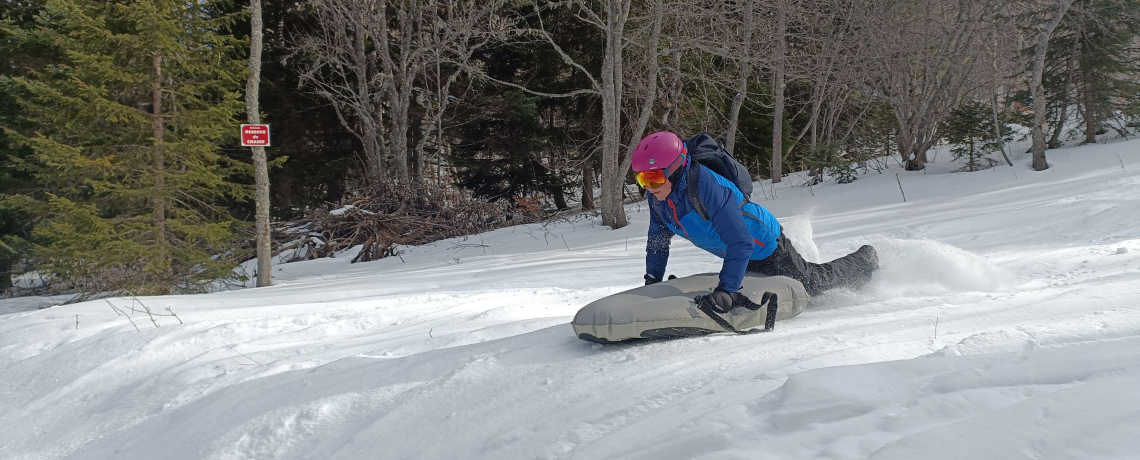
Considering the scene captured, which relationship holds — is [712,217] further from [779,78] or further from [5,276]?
[5,276]

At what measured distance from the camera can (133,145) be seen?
1032cm

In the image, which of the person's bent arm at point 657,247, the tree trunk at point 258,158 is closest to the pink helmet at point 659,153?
the person's bent arm at point 657,247

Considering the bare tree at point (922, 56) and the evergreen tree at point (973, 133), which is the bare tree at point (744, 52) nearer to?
the bare tree at point (922, 56)

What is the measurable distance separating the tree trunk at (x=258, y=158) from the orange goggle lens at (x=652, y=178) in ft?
24.0

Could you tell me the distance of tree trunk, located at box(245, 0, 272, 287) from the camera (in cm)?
931

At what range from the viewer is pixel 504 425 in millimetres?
2900

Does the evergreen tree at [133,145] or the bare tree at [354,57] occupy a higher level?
the bare tree at [354,57]

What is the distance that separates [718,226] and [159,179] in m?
9.92

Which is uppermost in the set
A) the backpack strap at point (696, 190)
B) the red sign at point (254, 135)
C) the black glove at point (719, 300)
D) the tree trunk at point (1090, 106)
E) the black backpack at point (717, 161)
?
the tree trunk at point (1090, 106)

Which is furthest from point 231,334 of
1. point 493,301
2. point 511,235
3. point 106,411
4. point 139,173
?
point 511,235

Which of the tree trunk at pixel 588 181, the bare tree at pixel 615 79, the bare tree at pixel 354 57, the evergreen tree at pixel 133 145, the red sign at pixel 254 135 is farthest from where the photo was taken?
the tree trunk at pixel 588 181

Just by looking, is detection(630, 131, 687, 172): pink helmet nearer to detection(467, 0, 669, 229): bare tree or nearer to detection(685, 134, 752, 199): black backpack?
detection(685, 134, 752, 199): black backpack

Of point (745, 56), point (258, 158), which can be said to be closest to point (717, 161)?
point (258, 158)

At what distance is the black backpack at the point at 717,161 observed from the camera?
3.98 m
